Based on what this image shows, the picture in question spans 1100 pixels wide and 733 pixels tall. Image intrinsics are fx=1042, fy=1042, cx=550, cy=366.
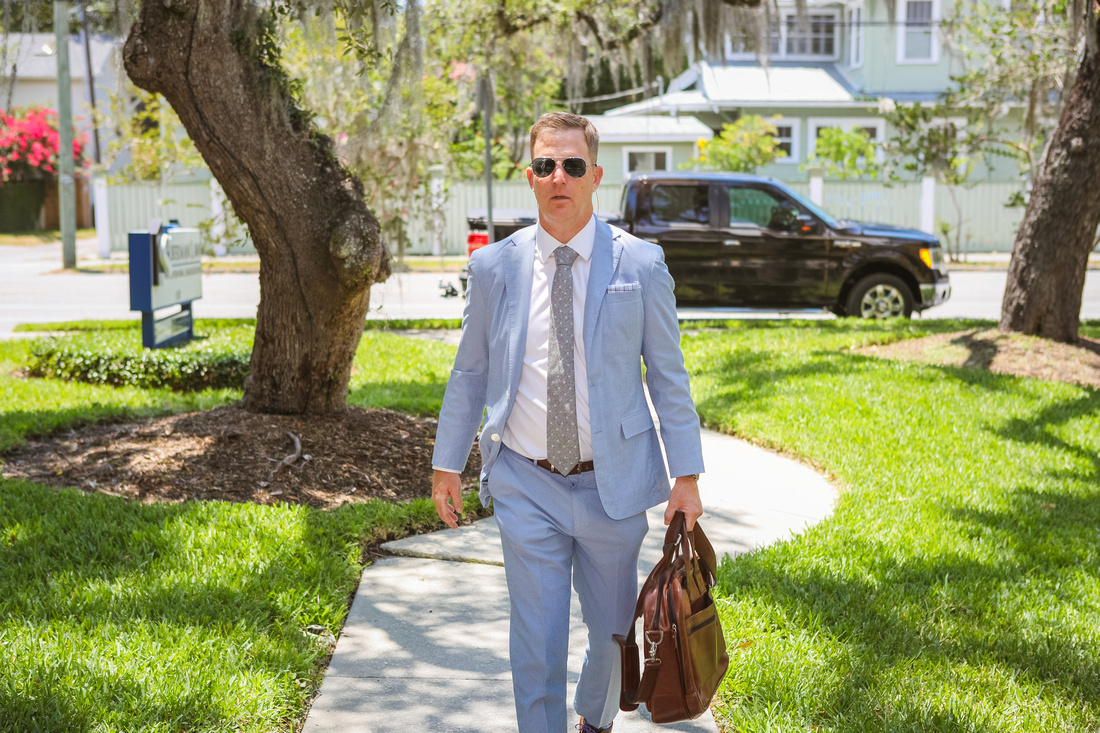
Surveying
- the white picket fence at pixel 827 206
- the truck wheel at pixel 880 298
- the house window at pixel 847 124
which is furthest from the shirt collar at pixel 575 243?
the house window at pixel 847 124

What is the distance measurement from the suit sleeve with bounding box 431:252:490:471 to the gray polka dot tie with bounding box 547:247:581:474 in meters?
0.25

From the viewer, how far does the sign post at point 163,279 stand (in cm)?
926

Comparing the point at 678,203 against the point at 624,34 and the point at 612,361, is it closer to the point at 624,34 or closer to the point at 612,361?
the point at 624,34

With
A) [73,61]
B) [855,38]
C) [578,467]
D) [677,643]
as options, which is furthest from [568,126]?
[73,61]

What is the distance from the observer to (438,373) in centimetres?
926

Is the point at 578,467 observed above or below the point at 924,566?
above

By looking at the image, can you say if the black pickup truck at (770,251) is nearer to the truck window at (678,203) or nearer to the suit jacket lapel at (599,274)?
the truck window at (678,203)

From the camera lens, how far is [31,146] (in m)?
35.9

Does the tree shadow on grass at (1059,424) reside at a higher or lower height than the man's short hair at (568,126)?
lower

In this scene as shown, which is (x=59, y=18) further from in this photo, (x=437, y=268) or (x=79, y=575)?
(x=79, y=575)

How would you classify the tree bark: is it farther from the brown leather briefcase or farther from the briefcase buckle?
the briefcase buckle

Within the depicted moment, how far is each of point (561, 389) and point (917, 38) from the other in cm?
2794

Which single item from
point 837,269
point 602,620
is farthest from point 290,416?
point 837,269

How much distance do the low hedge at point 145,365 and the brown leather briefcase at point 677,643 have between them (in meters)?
6.75
